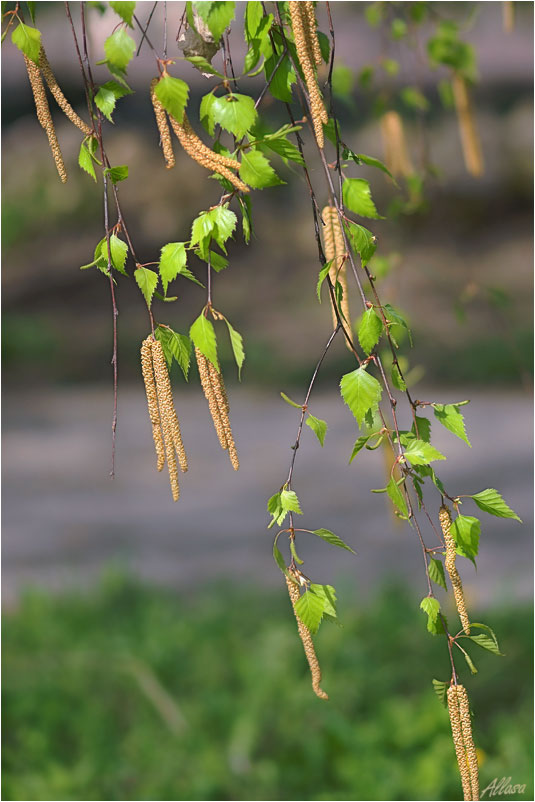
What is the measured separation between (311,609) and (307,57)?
0.44 metres

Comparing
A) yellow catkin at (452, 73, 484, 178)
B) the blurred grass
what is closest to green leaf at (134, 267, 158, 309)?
yellow catkin at (452, 73, 484, 178)

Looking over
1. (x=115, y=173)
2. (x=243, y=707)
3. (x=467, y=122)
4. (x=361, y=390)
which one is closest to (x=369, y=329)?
(x=361, y=390)

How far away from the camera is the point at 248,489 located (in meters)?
4.40

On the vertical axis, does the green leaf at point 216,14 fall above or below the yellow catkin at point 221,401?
above

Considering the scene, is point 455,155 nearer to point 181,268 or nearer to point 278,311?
point 278,311

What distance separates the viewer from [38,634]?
94.3 inches

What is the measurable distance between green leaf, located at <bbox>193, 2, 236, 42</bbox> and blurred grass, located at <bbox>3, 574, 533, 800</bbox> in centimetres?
145

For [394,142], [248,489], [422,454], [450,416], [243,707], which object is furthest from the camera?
[248,489]

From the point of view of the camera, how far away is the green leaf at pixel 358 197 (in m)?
0.73

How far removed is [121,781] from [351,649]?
645 mm

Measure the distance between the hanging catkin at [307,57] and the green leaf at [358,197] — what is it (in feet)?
0.18

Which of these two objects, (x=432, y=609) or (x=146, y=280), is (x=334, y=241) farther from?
(x=432, y=609)

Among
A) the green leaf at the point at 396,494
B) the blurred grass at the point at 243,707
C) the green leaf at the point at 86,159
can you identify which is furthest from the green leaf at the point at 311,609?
the blurred grass at the point at 243,707

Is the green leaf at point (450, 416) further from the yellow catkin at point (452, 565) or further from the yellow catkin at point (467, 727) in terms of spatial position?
the yellow catkin at point (467, 727)
